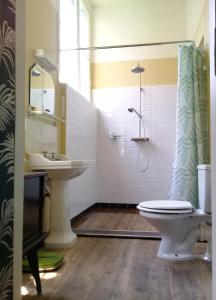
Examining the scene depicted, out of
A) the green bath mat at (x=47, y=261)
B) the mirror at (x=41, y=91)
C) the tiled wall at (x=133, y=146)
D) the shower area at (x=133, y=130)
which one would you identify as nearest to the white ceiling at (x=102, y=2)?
the shower area at (x=133, y=130)

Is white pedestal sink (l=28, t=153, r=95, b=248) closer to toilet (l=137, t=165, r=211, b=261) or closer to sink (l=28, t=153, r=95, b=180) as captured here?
sink (l=28, t=153, r=95, b=180)

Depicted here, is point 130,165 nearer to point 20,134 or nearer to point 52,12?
point 52,12

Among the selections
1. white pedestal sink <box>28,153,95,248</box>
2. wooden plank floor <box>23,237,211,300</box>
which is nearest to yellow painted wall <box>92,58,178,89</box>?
white pedestal sink <box>28,153,95,248</box>

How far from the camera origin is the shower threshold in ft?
9.16

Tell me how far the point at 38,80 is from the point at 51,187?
0.99m

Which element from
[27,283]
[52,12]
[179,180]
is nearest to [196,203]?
[179,180]

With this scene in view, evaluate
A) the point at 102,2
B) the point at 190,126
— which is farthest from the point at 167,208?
the point at 102,2

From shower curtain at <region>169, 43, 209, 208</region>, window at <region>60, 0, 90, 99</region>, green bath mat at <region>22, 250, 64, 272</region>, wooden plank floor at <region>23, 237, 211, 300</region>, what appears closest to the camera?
wooden plank floor at <region>23, 237, 211, 300</region>

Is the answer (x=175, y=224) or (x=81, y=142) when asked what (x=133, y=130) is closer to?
(x=81, y=142)

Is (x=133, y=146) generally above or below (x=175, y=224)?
above

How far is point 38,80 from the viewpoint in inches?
105

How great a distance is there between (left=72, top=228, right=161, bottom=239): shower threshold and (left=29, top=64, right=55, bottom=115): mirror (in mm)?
1244

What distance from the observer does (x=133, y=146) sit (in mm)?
4422

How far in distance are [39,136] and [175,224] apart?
1426 mm
